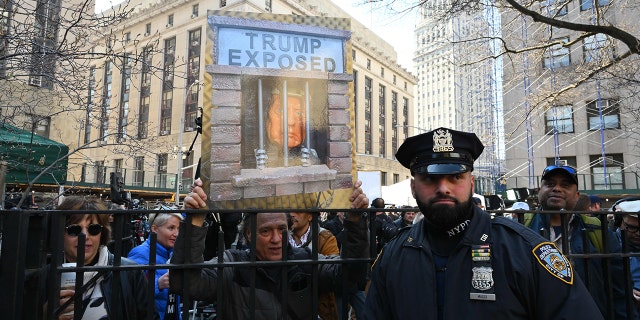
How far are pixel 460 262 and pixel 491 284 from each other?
0.16 meters

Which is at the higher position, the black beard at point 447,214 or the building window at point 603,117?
the building window at point 603,117

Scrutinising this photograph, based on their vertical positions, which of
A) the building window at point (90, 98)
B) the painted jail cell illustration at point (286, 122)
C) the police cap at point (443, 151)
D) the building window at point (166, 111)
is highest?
the building window at point (166, 111)

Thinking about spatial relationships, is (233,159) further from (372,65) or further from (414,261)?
(372,65)

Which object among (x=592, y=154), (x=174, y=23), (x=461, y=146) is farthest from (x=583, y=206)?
(x=174, y=23)

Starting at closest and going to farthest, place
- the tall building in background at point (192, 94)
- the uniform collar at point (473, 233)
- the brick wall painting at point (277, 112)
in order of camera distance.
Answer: the uniform collar at point (473, 233) < the brick wall painting at point (277, 112) < the tall building in background at point (192, 94)

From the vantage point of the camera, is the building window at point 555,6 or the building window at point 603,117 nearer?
the building window at point 555,6

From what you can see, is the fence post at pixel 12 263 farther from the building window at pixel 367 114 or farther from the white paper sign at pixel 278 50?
the building window at pixel 367 114

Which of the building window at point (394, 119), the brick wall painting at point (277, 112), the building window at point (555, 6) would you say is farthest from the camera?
the building window at point (394, 119)

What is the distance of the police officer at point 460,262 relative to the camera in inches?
68.2

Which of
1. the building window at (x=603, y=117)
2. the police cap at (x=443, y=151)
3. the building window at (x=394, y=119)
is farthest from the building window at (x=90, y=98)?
the building window at (x=394, y=119)

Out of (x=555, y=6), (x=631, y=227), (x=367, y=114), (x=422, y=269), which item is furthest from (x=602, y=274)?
(x=367, y=114)

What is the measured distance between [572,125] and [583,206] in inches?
943

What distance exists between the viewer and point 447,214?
6.56ft

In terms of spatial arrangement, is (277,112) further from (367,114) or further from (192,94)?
(367,114)
